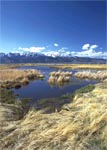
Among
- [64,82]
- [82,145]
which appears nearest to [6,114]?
[82,145]

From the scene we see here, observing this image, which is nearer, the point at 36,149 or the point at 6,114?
the point at 36,149

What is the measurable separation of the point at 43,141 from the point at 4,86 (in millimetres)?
15725

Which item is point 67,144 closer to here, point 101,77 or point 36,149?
point 36,149

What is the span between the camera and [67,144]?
724cm

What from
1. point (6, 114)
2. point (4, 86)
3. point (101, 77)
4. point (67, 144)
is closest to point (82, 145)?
point (67, 144)

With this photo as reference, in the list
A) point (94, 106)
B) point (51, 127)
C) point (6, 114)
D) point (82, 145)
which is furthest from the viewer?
point (6, 114)

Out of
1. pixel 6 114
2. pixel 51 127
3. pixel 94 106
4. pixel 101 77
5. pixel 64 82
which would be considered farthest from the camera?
pixel 101 77

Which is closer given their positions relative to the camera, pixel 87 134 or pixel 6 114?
pixel 87 134

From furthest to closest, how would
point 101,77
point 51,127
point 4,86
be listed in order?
point 101,77 < point 4,86 < point 51,127

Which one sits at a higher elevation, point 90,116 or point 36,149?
point 90,116

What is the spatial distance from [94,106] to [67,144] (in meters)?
2.84

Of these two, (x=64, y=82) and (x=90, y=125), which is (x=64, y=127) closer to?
(x=90, y=125)

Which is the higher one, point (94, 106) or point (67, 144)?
point (94, 106)

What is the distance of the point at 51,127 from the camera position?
8469 millimetres
